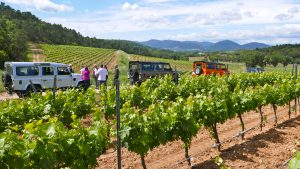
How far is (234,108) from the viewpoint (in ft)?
41.4

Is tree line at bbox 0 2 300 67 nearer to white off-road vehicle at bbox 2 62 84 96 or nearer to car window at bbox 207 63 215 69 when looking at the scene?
car window at bbox 207 63 215 69

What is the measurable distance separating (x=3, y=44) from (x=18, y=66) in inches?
1649

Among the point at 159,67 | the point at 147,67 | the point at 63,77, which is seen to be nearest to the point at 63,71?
the point at 63,77

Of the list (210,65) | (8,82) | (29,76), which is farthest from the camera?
(210,65)

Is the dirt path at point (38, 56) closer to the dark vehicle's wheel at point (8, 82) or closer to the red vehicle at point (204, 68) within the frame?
the red vehicle at point (204, 68)

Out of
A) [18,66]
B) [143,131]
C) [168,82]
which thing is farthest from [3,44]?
[143,131]

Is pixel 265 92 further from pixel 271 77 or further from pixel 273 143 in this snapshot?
pixel 271 77

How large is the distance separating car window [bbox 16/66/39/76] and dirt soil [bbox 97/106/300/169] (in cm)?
1029

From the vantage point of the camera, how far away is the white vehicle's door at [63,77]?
21.7 meters

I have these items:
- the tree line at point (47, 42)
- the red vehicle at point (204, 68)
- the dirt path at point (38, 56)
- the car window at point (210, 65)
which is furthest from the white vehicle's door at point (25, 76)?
the dirt path at point (38, 56)

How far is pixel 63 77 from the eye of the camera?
21906 mm

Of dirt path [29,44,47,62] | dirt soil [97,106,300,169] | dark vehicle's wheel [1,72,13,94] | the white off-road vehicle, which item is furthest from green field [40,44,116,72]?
dirt soil [97,106,300,169]

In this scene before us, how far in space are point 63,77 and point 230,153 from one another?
12.9 meters

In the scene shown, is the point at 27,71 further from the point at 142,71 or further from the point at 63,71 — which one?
the point at 142,71
